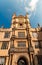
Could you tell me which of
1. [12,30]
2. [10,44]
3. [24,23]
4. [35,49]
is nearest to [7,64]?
[10,44]

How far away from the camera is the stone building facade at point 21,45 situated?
30.6 meters

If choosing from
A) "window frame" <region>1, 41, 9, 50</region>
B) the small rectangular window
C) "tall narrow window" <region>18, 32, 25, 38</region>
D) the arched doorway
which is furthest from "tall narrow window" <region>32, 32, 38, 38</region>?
"window frame" <region>1, 41, 9, 50</region>

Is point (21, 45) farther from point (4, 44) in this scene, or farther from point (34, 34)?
point (34, 34)

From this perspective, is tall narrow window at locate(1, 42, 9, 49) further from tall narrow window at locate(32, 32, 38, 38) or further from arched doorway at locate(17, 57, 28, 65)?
tall narrow window at locate(32, 32, 38, 38)

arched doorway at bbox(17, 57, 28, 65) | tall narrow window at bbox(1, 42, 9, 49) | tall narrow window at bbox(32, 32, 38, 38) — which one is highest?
tall narrow window at bbox(32, 32, 38, 38)

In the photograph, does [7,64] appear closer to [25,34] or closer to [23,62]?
[23,62]

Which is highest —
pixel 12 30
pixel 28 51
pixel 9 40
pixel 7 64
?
pixel 12 30

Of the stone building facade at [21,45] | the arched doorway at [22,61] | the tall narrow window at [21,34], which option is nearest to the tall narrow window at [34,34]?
the stone building facade at [21,45]

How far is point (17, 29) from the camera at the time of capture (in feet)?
119

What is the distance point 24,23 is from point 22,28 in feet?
10.8

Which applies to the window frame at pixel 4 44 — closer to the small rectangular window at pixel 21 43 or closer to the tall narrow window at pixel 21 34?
the small rectangular window at pixel 21 43

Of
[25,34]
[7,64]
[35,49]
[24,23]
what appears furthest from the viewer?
[24,23]

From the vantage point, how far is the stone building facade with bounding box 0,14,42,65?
3064cm

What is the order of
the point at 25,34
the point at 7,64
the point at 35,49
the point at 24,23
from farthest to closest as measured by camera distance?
the point at 24,23, the point at 25,34, the point at 35,49, the point at 7,64
